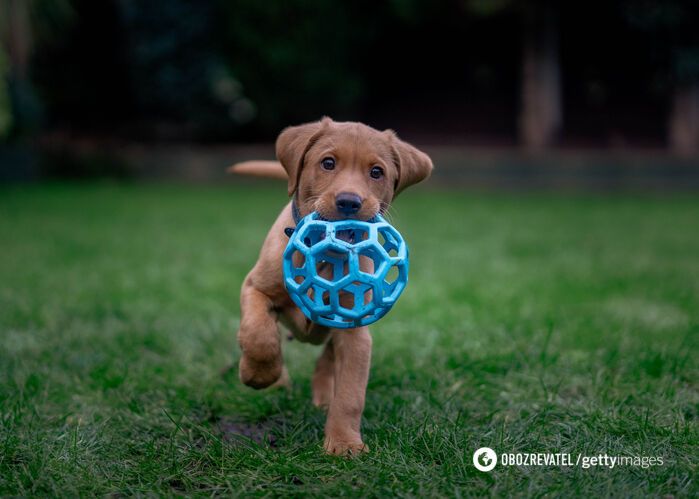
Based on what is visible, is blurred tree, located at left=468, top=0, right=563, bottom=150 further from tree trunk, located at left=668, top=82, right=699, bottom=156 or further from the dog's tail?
→ the dog's tail

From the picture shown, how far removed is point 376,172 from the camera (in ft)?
10.2

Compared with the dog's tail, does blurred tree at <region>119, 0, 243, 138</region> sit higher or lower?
higher

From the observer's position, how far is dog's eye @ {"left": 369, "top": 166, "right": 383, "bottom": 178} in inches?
122

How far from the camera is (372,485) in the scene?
2461mm

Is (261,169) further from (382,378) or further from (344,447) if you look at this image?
(344,447)

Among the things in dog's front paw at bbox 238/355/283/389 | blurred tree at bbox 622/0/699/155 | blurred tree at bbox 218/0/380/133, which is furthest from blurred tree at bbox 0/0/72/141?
dog's front paw at bbox 238/355/283/389

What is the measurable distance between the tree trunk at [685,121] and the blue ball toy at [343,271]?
13207 mm

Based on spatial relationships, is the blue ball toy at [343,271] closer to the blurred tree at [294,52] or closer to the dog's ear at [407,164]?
the dog's ear at [407,164]

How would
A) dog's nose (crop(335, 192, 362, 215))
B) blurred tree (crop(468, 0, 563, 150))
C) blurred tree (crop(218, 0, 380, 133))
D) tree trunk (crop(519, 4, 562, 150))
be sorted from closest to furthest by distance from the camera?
dog's nose (crop(335, 192, 362, 215)), blurred tree (crop(468, 0, 563, 150)), tree trunk (crop(519, 4, 562, 150)), blurred tree (crop(218, 0, 380, 133))

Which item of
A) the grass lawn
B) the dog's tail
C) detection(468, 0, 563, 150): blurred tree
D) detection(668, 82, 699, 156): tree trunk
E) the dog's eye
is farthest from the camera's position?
detection(668, 82, 699, 156): tree trunk

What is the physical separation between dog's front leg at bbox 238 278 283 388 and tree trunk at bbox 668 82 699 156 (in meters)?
13.4

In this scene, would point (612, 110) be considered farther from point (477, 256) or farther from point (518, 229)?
point (477, 256)

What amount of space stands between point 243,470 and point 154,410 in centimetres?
82

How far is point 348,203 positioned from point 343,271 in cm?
26
